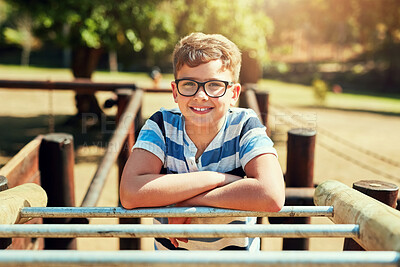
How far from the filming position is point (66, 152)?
2531mm

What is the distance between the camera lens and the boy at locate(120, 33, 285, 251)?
1.29m

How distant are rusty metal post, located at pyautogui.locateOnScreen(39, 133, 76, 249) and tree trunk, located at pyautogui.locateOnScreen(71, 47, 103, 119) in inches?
270

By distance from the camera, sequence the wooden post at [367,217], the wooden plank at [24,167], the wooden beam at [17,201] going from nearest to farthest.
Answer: the wooden post at [367,217] → the wooden beam at [17,201] → the wooden plank at [24,167]

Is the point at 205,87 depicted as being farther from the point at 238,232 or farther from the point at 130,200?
the point at 238,232

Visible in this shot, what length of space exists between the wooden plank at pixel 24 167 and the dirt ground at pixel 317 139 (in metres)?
1.33

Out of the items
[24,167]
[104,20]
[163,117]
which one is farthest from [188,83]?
[104,20]

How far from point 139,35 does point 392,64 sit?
18873mm

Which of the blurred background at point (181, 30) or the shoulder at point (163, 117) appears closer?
the shoulder at point (163, 117)

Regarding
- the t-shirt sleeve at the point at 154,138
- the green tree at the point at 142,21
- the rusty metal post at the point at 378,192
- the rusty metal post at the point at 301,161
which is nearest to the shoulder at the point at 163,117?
the t-shirt sleeve at the point at 154,138

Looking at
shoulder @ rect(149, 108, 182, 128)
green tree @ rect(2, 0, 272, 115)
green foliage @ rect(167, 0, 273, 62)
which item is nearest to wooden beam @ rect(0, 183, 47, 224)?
shoulder @ rect(149, 108, 182, 128)

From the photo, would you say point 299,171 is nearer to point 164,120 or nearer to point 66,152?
point 164,120

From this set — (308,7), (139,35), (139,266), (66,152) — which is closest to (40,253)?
(139,266)

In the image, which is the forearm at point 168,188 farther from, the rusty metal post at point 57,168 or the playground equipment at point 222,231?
the rusty metal post at point 57,168

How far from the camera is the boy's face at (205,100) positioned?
1450 millimetres
